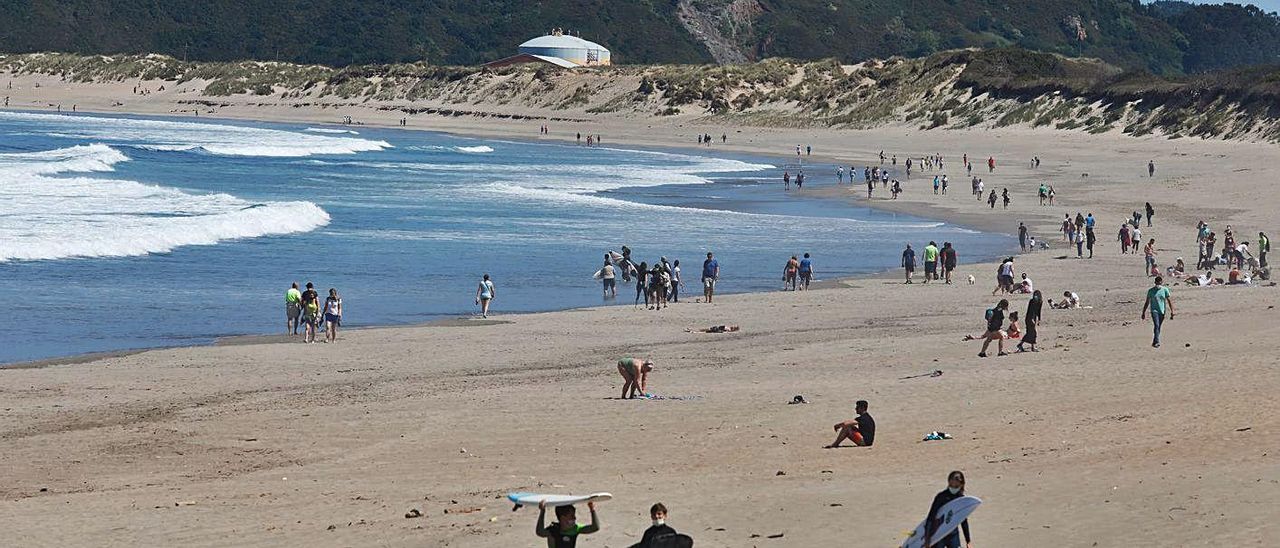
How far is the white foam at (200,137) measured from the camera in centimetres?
8325

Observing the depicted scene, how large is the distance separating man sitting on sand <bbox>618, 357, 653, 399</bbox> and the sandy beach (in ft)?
0.95

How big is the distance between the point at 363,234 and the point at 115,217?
6.77m

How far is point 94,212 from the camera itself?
144 feet

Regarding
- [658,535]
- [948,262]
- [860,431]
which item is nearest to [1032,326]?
[860,431]

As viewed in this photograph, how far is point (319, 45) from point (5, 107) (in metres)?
45.9

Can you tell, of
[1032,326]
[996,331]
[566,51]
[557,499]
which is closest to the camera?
[557,499]

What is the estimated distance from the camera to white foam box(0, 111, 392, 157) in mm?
83250

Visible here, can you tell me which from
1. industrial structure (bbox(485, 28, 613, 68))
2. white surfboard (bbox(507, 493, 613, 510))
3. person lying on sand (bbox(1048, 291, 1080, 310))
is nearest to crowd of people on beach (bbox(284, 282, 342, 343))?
person lying on sand (bbox(1048, 291, 1080, 310))

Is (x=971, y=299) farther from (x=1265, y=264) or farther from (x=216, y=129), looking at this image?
(x=216, y=129)

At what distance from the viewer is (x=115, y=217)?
4231 centimetres

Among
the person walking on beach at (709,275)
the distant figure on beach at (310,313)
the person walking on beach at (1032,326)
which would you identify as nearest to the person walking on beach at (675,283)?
the person walking on beach at (709,275)

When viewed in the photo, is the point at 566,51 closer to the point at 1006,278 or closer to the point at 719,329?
the point at 1006,278

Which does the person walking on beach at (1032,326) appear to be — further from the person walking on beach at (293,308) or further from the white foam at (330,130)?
Result: the white foam at (330,130)

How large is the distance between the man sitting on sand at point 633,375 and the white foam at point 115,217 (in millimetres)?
19192
